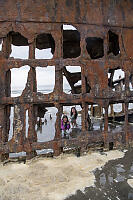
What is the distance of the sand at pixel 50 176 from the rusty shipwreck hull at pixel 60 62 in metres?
0.43

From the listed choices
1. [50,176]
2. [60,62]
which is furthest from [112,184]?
[60,62]

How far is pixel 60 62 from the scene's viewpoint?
470 cm

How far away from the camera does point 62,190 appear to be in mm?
2928

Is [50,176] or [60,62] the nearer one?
[50,176]

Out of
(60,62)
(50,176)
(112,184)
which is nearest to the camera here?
(112,184)

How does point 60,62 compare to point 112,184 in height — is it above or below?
above

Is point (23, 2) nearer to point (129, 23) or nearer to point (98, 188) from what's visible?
point (129, 23)

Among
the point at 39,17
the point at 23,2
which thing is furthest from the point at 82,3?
the point at 23,2

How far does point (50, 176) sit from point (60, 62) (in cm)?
279

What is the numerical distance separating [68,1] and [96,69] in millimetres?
2013

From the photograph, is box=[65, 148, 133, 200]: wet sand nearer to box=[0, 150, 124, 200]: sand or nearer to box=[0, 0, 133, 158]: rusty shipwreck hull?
box=[0, 150, 124, 200]: sand

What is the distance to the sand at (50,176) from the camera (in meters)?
2.86

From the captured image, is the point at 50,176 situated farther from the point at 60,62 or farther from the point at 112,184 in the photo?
the point at 60,62

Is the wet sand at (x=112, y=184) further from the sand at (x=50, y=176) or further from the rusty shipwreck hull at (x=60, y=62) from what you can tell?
the rusty shipwreck hull at (x=60, y=62)
